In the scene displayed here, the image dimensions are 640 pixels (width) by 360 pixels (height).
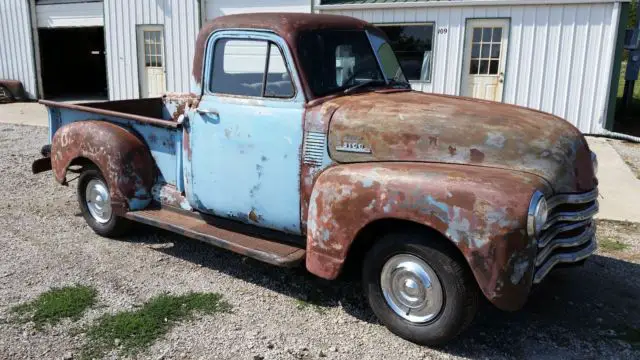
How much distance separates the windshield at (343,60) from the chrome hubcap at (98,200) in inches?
96.9

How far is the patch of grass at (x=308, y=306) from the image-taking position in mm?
4059

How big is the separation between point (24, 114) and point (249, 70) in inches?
474

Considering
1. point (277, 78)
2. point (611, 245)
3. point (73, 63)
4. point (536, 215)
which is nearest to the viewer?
point (536, 215)

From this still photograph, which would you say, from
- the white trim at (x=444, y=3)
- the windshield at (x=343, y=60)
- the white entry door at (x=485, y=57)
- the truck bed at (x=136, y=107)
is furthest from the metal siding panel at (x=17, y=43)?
the windshield at (x=343, y=60)

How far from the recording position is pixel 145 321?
3846 mm

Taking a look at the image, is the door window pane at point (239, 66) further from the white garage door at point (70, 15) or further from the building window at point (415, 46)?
the white garage door at point (70, 15)

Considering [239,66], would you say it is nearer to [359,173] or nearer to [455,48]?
[359,173]

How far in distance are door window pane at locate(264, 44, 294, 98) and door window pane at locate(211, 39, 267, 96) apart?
0.23ft

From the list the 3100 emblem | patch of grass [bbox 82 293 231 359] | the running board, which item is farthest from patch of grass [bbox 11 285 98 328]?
the 3100 emblem

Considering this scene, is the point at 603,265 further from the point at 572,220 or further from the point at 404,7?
the point at 404,7

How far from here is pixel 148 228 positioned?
5730mm

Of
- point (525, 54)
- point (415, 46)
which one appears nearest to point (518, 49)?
point (525, 54)

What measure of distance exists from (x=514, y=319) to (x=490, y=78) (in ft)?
27.2

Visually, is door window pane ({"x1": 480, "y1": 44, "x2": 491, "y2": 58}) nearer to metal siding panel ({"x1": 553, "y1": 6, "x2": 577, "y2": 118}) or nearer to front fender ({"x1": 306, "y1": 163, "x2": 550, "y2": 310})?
metal siding panel ({"x1": 553, "y1": 6, "x2": 577, "y2": 118})
